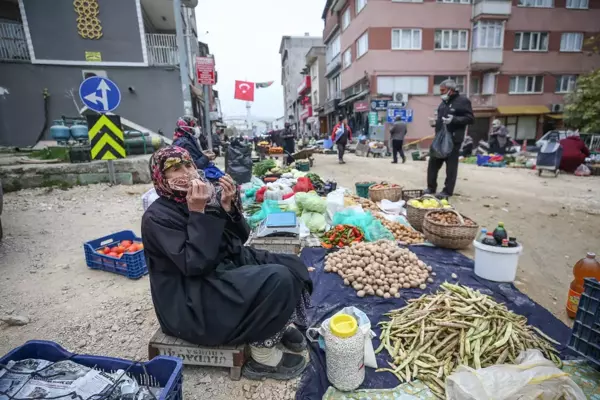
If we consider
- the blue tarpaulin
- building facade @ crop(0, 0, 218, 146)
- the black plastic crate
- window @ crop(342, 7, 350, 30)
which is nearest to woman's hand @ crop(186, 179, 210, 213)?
the blue tarpaulin

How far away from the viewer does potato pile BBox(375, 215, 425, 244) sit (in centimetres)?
420

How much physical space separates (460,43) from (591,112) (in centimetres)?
939

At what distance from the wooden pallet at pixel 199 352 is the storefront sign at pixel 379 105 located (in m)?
20.4

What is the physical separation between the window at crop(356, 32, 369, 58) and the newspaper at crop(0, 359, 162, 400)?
23.2 metres

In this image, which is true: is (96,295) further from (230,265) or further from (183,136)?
(183,136)

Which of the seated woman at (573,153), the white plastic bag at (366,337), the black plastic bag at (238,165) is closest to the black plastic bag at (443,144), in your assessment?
the black plastic bag at (238,165)

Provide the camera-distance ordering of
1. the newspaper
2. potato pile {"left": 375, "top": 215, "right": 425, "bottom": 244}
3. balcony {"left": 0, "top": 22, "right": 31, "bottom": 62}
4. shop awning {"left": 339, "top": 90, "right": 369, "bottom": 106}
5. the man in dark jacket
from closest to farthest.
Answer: the newspaper < potato pile {"left": 375, "top": 215, "right": 425, "bottom": 244} < the man in dark jacket < balcony {"left": 0, "top": 22, "right": 31, "bottom": 62} < shop awning {"left": 339, "top": 90, "right": 369, "bottom": 106}

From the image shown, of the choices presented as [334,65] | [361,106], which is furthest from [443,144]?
[334,65]

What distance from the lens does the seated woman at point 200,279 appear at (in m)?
1.73

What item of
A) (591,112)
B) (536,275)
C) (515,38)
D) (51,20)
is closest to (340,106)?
(515,38)

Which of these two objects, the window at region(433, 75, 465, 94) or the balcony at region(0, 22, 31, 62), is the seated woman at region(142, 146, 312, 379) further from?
the window at region(433, 75, 465, 94)

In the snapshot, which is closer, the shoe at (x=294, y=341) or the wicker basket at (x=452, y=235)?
the shoe at (x=294, y=341)

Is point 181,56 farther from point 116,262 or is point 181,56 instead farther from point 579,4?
point 579,4

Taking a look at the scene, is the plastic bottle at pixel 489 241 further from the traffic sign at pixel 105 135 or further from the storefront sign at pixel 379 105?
the storefront sign at pixel 379 105
